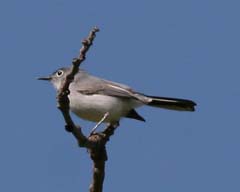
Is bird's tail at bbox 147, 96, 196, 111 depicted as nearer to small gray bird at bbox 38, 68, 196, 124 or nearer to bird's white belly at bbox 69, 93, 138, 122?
small gray bird at bbox 38, 68, 196, 124

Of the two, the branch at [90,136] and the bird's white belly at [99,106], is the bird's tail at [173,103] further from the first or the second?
the branch at [90,136]

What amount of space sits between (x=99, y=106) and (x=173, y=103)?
964 millimetres

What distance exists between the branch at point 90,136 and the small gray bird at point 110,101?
4.71 ft

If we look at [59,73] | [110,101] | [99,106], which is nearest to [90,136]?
[99,106]

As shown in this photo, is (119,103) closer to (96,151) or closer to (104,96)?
(104,96)

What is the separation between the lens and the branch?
5109 millimetres

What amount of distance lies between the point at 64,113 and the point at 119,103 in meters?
2.96

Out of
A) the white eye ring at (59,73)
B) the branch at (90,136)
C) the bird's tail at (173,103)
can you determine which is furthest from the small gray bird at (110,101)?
the branch at (90,136)

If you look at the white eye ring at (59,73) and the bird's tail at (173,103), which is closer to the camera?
the bird's tail at (173,103)

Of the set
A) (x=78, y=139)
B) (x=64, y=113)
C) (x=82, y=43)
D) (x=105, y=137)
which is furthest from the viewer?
(x=105, y=137)

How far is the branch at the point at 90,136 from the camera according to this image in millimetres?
5109

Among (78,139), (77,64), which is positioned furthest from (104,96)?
(77,64)

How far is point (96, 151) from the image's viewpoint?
240 inches

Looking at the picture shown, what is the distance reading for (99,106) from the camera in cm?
821
